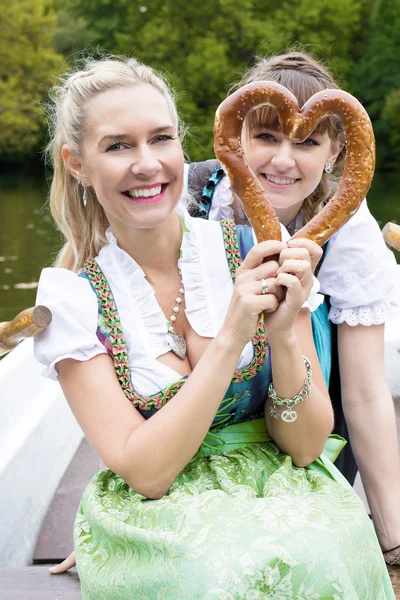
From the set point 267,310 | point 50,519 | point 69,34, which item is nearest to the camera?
point 267,310

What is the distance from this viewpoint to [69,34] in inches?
1438

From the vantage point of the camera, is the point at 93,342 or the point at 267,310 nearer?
the point at 267,310

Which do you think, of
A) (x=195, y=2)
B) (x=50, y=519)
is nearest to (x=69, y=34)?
(x=195, y=2)

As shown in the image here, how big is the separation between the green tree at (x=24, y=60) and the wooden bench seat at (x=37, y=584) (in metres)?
32.2

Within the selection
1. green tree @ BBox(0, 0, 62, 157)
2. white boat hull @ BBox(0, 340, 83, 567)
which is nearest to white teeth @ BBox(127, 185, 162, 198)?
white boat hull @ BBox(0, 340, 83, 567)

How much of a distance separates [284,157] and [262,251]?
83 cm

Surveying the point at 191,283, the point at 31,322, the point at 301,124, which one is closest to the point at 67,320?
the point at 31,322

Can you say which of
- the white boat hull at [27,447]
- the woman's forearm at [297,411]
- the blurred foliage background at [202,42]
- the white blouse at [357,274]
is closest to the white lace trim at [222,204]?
the white blouse at [357,274]

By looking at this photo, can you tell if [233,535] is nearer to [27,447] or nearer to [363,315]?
[363,315]

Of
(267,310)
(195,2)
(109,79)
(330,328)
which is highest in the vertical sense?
(195,2)

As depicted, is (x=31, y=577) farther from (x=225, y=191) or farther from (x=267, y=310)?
(x=225, y=191)

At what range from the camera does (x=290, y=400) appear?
185 centimetres

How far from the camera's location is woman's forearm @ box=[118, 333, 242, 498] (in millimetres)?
1754

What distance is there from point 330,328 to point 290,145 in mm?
630
